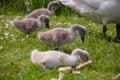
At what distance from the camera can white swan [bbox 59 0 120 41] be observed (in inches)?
297

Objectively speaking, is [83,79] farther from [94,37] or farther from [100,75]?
[94,37]

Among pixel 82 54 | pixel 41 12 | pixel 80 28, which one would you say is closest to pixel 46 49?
pixel 80 28

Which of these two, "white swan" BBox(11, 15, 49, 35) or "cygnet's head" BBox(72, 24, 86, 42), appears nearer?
"cygnet's head" BBox(72, 24, 86, 42)

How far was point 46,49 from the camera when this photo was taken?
22.8 feet

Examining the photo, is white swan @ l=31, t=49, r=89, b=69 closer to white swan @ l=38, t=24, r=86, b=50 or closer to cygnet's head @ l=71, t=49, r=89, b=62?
cygnet's head @ l=71, t=49, r=89, b=62

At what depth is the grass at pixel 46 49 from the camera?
18.6 feet

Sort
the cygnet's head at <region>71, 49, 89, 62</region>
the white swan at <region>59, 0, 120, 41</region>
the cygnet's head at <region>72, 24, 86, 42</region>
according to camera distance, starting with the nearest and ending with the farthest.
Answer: the cygnet's head at <region>71, 49, 89, 62</region> < the cygnet's head at <region>72, 24, 86, 42</region> < the white swan at <region>59, 0, 120, 41</region>

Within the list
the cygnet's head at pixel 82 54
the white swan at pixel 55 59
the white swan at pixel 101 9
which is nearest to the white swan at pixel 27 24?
the white swan at pixel 101 9

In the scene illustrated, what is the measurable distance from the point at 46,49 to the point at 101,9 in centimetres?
139

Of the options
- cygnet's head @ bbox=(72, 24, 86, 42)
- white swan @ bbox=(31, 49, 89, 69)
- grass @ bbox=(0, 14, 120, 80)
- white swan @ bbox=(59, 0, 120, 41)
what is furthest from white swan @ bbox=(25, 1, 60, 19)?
white swan @ bbox=(31, 49, 89, 69)

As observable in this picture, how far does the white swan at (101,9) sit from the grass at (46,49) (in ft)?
1.21

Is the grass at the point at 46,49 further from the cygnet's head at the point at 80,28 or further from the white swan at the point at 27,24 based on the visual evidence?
the cygnet's head at the point at 80,28

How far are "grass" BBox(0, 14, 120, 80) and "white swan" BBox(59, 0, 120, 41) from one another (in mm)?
368

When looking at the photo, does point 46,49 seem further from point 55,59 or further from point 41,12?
point 41,12
